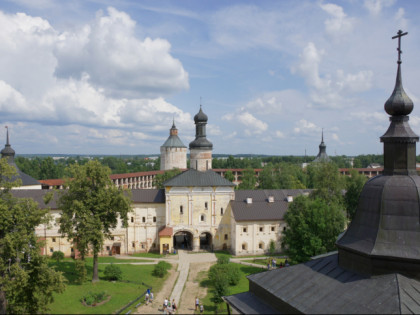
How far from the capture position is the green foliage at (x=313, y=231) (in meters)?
25.9

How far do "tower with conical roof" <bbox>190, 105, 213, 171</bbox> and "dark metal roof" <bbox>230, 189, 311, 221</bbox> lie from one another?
5.74m

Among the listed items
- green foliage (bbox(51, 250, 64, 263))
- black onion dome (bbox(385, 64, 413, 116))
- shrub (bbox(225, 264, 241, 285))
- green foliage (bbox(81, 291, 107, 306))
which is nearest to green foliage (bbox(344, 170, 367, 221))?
shrub (bbox(225, 264, 241, 285))

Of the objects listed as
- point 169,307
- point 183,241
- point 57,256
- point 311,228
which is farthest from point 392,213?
point 183,241

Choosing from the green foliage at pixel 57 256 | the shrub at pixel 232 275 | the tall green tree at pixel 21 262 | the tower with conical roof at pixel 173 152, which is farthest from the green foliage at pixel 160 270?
the tower with conical roof at pixel 173 152

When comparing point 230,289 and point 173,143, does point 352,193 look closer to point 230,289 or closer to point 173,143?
point 230,289

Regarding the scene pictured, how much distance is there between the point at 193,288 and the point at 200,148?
19.4m

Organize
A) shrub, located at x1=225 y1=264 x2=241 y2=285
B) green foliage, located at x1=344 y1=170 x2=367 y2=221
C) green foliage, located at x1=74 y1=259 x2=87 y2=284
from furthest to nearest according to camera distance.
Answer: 1. green foliage, located at x1=344 y1=170 x2=367 y2=221
2. shrub, located at x1=225 y1=264 x2=241 y2=285
3. green foliage, located at x1=74 y1=259 x2=87 y2=284

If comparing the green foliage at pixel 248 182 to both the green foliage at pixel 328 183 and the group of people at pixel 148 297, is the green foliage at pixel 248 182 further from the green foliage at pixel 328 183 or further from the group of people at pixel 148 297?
the group of people at pixel 148 297

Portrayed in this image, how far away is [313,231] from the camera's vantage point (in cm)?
2658

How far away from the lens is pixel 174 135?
93.4 m

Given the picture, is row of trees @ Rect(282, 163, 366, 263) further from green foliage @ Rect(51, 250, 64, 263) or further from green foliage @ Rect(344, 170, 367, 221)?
green foliage @ Rect(51, 250, 64, 263)

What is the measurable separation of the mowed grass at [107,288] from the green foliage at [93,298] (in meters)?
0.37

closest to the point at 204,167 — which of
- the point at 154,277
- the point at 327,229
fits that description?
the point at 154,277

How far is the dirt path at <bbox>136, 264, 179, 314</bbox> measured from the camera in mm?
23000
